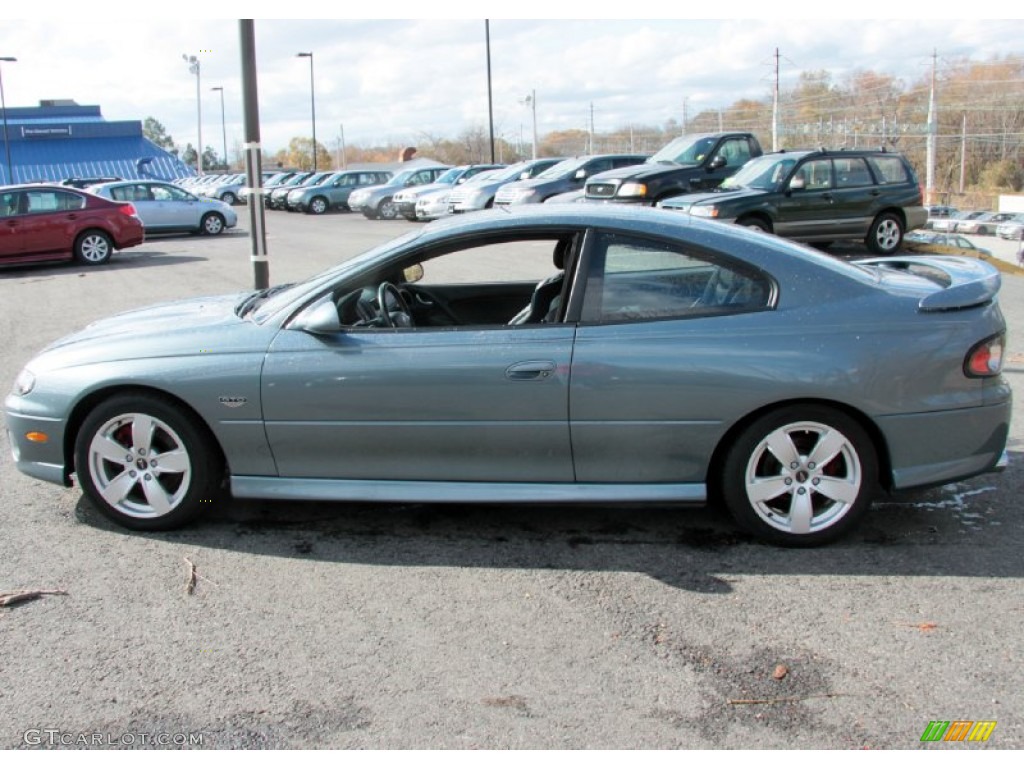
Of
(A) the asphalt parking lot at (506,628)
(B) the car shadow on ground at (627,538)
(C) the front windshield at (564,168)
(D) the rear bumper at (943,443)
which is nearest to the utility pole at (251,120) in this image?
(A) the asphalt parking lot at (506,628)

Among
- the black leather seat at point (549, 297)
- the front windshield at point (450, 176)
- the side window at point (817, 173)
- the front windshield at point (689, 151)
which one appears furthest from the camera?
the front windshield at point (450, 176)

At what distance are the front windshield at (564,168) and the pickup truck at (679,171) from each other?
296 centimetres

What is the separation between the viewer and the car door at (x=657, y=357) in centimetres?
418

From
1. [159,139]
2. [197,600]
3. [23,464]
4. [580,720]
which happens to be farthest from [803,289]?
[159,139]

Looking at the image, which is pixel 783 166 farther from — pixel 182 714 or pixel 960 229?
pixel 960 229

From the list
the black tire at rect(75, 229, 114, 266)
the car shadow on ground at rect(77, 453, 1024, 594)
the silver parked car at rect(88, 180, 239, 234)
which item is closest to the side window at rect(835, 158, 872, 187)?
the car shadow on ground at rect(77, 453, 1024, 594)

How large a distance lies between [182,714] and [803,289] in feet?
9.87

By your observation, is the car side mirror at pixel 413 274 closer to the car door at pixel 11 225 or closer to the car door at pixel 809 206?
the car door at pixel 809 206

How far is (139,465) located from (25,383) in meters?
0.73

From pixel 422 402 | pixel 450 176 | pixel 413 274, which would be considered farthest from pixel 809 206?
pixel 450 176

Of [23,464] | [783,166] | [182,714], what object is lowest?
[182,714]

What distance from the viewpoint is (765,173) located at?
49.0ft

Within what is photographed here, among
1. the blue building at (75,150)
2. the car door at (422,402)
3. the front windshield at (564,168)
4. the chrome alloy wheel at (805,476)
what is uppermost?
the blue building at (75,150)

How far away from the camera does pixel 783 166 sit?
1478 cm
